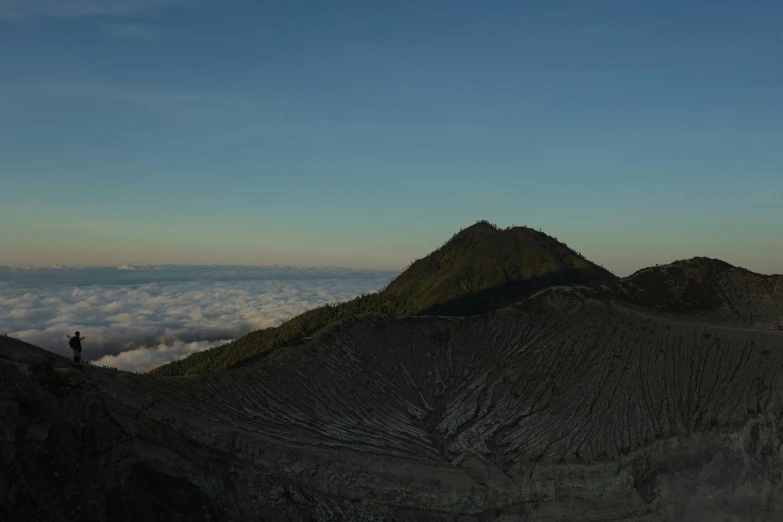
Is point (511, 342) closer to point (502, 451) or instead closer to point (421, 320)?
point (421, 320)

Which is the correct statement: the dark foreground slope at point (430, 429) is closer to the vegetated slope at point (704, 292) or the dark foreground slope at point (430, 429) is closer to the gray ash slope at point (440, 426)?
the gray ash slope at point (440, 426)

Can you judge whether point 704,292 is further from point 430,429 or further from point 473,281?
point 473,281

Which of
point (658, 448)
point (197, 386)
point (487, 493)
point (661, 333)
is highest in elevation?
point (661, 333)

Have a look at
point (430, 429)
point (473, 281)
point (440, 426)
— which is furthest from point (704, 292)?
point (473, 281)

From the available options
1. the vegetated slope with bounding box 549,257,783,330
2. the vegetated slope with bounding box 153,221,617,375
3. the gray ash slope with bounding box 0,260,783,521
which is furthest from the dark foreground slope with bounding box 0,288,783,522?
the vegetated slope with bounding box 153,221,617,375

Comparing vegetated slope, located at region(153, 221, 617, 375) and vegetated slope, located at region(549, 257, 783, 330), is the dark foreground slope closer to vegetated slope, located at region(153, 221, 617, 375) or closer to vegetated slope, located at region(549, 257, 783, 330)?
vegetated slope, located at region(549, 257, 783, 330)

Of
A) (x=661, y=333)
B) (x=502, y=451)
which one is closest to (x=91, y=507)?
(x=502, y=451)
